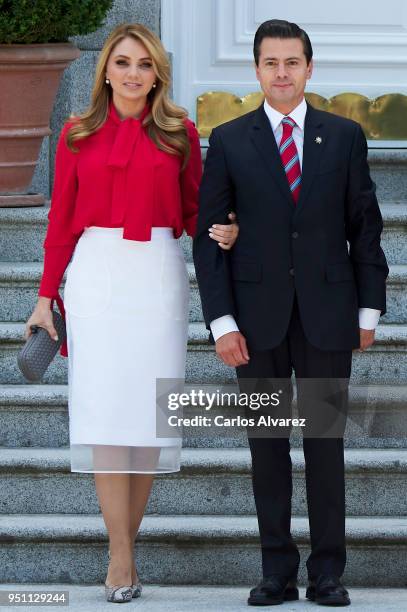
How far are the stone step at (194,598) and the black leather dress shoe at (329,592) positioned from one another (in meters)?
0.05

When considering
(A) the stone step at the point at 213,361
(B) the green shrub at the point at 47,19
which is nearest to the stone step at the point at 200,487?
(A) the stone step at the point at 213,361

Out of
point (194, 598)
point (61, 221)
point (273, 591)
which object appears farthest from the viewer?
point (194, 598)

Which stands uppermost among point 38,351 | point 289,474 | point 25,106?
point 25,106

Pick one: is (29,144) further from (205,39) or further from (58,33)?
(205,39)

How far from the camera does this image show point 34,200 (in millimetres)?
5594

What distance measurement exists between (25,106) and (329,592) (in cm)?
232

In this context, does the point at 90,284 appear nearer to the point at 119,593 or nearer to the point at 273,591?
the point at 119,593

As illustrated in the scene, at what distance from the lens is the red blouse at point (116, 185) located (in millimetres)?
4078

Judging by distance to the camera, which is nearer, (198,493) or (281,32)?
(281,32)

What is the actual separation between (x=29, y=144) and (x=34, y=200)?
0.70 ft

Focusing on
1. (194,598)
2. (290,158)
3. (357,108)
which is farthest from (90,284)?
(357,108)

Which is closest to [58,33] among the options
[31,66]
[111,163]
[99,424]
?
[31,66]

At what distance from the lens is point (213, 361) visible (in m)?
5.08

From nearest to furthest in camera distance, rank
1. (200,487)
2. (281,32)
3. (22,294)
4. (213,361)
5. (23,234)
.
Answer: (281,32) → (200,487) → (213,361) → (22,294) → (23,234)
